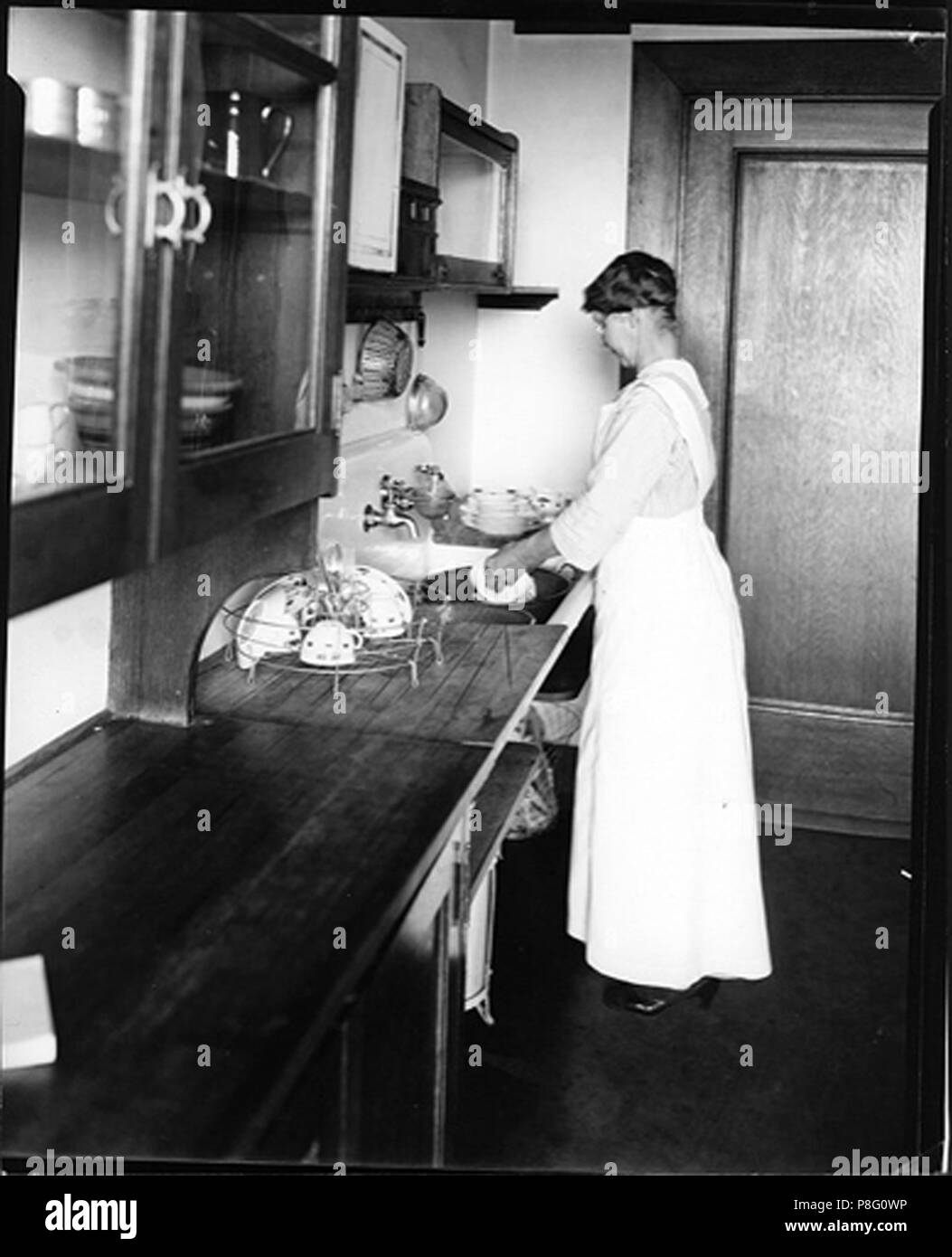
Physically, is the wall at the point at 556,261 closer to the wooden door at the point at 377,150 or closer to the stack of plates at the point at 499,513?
→ the stack of plates at the point at 499,513

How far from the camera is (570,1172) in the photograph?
1.61m

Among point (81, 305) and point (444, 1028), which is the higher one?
point (81, 305)

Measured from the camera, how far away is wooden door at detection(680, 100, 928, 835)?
10.8 ft

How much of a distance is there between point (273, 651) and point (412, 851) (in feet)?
2.39

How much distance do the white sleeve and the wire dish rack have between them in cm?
40

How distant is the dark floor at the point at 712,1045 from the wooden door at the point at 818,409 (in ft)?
1.02

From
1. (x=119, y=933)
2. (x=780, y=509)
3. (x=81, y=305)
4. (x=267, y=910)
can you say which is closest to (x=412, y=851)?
(x=267, y=910)

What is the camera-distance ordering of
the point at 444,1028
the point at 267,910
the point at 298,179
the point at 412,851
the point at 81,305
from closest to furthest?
the point at 81,305, the point at 267,910, the point at 412,851, the point at 298,179, the point at 444,1028

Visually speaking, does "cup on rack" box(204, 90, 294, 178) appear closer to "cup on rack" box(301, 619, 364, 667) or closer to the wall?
"cup on rack" box(301, 619, 364, 667)

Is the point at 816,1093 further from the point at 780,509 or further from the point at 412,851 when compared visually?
the point at 780,509

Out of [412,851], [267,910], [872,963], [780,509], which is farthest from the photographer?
[780,509]

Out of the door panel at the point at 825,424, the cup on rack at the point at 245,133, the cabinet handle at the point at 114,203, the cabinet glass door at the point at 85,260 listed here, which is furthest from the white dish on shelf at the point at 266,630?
the door panel at the point at 825,424

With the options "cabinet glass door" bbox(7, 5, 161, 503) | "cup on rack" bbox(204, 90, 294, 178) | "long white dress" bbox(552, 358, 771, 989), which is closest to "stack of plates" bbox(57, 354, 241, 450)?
"cabinet glass door" bbox(7, 5, 161, 503)

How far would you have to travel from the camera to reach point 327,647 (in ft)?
7.09
